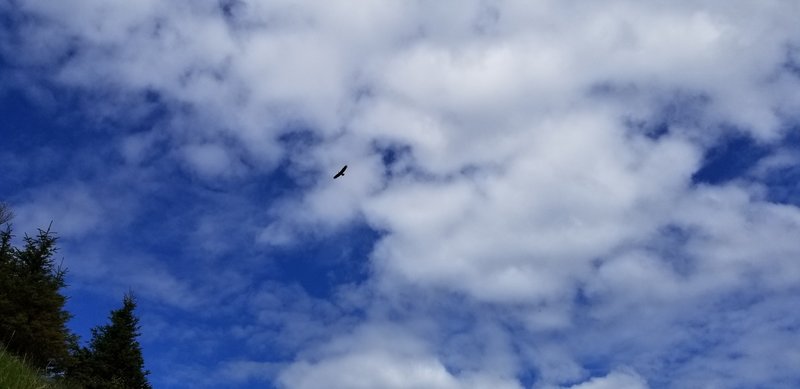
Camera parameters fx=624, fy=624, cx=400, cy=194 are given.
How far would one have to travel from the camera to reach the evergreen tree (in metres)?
33.8

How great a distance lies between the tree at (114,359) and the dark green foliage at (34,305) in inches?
46.2

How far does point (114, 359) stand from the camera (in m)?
35.1

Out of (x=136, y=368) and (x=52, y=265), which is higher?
(x=52, y=265)

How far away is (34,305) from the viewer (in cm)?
3366

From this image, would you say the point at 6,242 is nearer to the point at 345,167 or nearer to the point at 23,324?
the point at 23,324

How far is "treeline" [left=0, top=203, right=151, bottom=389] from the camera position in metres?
32.3

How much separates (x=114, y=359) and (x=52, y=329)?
3698 mm

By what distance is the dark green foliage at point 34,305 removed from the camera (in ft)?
104

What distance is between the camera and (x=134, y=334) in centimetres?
3662

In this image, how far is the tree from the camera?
3381 centimetres

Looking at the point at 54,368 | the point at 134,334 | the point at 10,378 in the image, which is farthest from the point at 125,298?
the point at 10,378

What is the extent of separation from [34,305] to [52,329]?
1.70 meters

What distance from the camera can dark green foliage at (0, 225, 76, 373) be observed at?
31750 mm

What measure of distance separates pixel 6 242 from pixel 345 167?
112ft
